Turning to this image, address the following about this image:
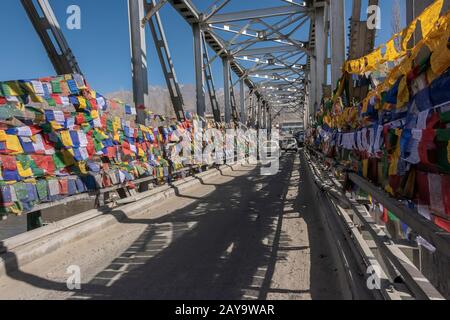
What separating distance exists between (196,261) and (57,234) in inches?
84.3

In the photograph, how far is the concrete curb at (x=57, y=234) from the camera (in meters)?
4.04

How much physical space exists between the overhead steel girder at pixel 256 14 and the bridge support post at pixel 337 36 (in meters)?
8.72

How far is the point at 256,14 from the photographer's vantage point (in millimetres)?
17391

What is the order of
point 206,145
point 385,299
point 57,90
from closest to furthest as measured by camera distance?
1. point 385,299
2. point 57,90
3. point 206,145

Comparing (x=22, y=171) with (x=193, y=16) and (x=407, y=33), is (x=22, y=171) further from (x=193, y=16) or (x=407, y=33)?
(x=193, y=16)

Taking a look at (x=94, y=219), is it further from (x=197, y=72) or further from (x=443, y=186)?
(x=197, y=72)

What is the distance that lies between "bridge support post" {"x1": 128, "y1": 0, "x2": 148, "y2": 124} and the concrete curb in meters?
3.75

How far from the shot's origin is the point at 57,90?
570 cm

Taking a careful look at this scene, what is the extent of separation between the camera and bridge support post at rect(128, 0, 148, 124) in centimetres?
1028

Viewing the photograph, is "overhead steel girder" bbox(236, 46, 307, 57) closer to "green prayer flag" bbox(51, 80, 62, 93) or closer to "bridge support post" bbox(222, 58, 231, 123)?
"bridge support post" bbox(222, 58, 231, 123)

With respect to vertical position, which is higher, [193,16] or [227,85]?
[193,16]

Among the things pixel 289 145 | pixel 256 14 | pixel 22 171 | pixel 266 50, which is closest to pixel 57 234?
pixel 22 171

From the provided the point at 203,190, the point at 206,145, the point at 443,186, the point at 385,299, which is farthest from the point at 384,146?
the point at 206,145
